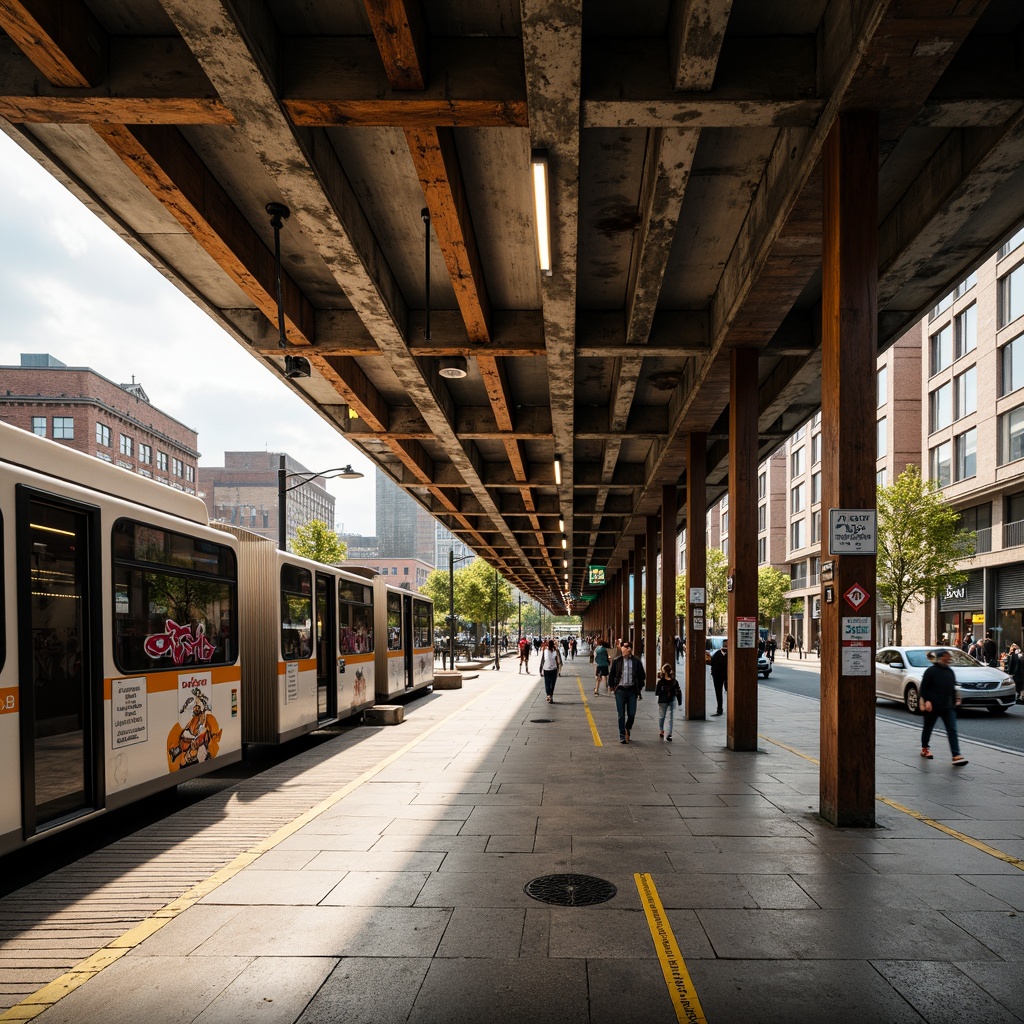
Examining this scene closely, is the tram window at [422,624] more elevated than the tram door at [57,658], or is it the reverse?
the tram door at [57,658]

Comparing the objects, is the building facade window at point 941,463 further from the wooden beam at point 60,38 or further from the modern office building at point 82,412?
the modern office building at point 82,412

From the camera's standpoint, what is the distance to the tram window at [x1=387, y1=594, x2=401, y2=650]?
21938 mm

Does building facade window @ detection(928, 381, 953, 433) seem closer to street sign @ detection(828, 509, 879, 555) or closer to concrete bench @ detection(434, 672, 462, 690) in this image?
concrete bench @ detection(434, 672, 462, 690)

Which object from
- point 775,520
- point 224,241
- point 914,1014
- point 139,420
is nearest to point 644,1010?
point 914,1014

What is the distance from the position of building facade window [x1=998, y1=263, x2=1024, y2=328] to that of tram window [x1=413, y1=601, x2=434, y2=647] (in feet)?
96.5

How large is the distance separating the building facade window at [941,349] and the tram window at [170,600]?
43871 millimetres

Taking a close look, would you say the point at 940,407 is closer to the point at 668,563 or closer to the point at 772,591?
the point at 772,591

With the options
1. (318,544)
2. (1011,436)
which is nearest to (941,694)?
(1011,436)

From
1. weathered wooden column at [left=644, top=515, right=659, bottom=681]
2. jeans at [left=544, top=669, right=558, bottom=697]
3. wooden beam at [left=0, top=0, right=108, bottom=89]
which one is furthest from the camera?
weathered wooden column at [left=644, top=515, right=659, bottom=681]

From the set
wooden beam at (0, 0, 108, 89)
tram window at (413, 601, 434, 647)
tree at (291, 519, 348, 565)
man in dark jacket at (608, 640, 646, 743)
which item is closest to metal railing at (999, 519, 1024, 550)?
Answer: tram window at (413, 601, 434, 647)

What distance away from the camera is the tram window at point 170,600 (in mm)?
8094

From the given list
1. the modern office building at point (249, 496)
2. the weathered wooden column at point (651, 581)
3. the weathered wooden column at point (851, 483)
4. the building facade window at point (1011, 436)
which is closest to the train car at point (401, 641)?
the weathered wooden column at point (651, 581)

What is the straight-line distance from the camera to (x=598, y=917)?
5652 millimetres

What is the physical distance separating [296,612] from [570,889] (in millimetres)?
8665
